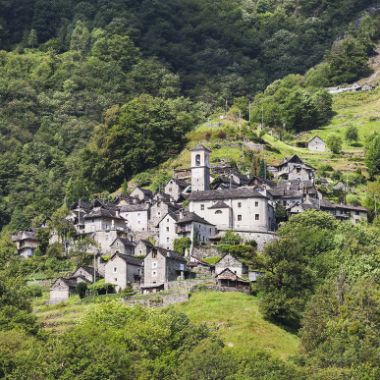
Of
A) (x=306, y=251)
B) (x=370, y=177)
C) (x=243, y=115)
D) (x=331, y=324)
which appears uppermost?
(x=243, y=115)

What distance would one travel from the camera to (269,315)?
87500 mm

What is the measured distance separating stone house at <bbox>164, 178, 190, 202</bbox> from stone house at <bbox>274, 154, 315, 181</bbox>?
13.7 metres

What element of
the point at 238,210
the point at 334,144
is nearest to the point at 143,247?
the point at 238,210

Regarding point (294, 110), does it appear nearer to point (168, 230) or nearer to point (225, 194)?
point (225, 194)

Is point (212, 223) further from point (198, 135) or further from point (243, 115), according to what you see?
point (243, 115)

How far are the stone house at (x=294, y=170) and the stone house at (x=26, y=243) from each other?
106 feet

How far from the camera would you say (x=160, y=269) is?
321 feet

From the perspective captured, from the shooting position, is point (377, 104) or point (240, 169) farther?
point (377, 104)

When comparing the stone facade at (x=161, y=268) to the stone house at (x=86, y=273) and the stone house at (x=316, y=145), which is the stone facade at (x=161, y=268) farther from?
the stone house at (x=316, y=145)

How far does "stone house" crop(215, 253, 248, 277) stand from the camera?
97500 millimetres

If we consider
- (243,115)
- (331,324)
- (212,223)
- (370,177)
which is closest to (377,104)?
(243,115)

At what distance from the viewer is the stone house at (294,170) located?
415 ft

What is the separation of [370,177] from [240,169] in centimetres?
1826

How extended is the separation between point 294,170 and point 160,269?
114 feet
